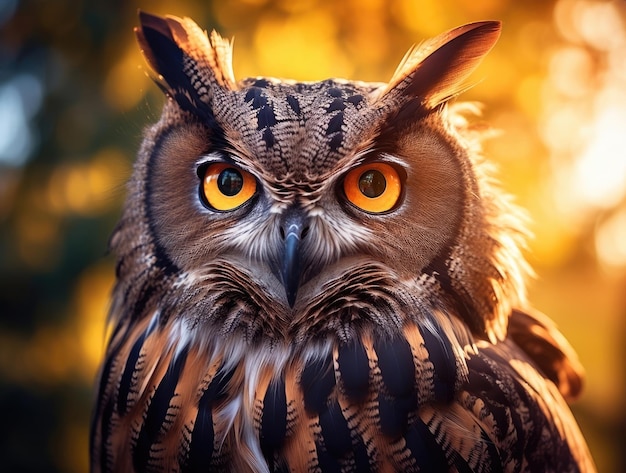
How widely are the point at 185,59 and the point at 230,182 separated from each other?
7.1 inches

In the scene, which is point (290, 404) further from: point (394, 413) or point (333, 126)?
point (333, 126)

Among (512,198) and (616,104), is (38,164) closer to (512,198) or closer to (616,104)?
(512,198)

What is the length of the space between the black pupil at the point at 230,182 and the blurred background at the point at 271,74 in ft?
1.33

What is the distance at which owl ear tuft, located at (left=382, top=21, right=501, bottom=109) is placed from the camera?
2.38 feet

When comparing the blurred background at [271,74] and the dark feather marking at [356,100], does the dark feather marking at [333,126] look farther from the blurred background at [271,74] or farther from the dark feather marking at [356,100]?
the blurred background at [271,74]

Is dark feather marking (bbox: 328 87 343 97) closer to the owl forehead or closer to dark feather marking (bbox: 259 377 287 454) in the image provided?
the owl forehead

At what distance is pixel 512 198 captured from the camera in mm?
890

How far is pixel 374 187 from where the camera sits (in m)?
0.72

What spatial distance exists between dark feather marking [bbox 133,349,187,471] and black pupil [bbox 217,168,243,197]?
227 millimetres

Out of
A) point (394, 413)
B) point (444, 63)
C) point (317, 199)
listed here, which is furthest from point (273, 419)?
point (444, 63)

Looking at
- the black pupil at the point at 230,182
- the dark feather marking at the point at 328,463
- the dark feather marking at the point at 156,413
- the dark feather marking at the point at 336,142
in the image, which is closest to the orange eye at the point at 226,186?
the black pupil at the point at 230,182

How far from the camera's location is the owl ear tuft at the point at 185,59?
754 millimetres

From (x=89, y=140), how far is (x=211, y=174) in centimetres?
100

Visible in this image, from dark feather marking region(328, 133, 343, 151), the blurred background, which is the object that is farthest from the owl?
the blurred background
